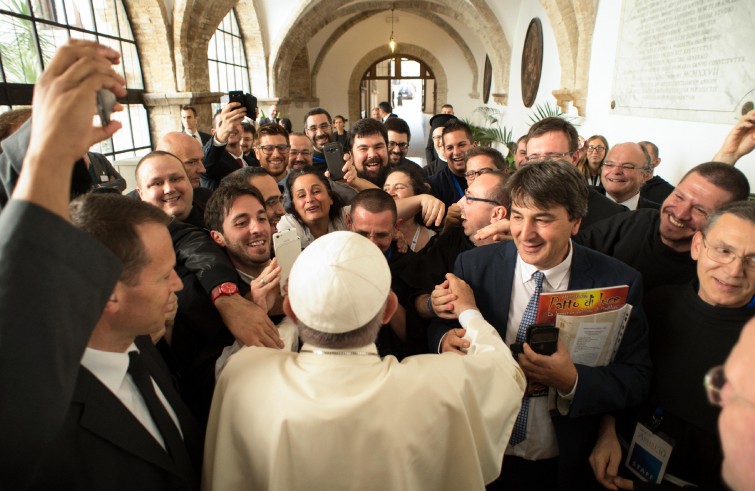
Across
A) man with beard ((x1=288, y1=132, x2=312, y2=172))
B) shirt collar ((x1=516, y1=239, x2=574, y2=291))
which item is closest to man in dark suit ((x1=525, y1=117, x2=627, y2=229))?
shirt collar ((x1=516, y1=239, x2=574, y2=291))

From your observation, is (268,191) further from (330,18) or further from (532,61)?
(330,18)

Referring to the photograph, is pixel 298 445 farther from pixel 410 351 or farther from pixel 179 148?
pixel 179 148

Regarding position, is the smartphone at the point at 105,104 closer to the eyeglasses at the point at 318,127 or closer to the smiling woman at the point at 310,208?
the smiling woman at the point at 310,208

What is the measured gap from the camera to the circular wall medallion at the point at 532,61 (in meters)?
9.27

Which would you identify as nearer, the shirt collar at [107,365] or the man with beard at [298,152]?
the shirt collar at [107,365]

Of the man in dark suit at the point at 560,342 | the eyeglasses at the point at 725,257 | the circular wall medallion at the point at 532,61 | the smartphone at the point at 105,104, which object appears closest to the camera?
the smartphone at the point at 105,104

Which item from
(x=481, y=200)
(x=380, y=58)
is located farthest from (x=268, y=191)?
(x=380, y=58)

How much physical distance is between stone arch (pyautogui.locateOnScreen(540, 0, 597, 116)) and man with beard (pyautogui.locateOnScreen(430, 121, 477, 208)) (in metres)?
3.91

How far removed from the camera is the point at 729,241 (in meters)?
1.59

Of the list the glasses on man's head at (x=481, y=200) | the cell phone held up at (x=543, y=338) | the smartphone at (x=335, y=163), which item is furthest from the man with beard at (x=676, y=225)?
the smartphone at (x=335, y=163)

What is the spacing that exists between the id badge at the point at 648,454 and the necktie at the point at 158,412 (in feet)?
5.76

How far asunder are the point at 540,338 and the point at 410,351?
79 centimetres

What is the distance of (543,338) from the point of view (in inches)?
63.4

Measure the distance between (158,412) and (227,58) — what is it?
41.5 ft
